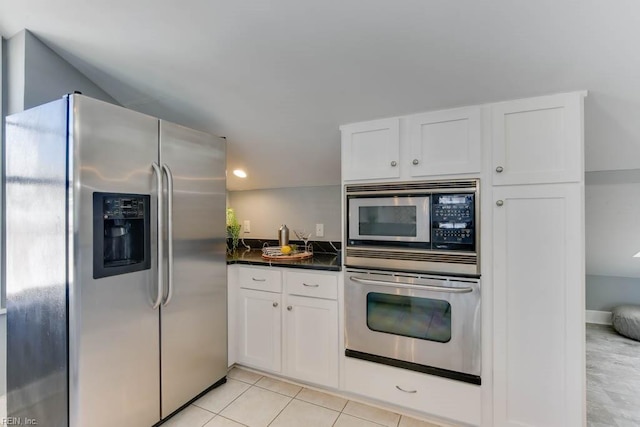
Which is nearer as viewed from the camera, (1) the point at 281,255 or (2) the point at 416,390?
(2) the point at 416,390

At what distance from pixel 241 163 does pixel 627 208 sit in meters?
3.47

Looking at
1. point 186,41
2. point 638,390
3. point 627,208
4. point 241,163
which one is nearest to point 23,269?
point 186,41

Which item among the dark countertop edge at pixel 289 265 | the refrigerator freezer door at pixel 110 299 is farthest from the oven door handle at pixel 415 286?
the refrigerator freezer door at pixel 110 299

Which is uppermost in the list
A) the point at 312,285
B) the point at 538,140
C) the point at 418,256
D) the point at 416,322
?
the point at 538,140

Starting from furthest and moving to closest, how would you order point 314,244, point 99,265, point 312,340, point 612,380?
1. point 314,244
2. point 612,380
3. point 312,340
4. point 99,265

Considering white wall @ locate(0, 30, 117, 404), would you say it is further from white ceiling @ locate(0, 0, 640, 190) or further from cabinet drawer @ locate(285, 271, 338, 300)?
cabinet drawer @ locate(285, 271, 338, 300)

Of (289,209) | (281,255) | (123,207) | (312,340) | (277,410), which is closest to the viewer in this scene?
(123,207)

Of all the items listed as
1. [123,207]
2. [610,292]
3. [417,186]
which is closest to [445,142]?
[417,186]

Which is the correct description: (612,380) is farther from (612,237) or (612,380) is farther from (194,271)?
(194,271)

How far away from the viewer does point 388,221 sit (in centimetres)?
192

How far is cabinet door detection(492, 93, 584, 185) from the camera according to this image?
59.5 inches

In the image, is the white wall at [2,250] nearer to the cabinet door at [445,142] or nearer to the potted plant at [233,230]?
the potted plant at [233,230]

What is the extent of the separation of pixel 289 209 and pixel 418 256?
1.58m

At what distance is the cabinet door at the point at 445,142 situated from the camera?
1698 millimetres
